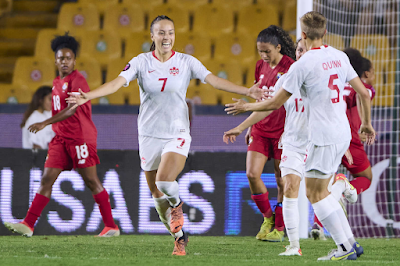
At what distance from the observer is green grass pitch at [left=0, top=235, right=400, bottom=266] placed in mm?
4000

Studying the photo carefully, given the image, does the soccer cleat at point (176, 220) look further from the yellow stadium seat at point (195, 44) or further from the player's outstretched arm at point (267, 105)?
the yellow stadium seat at point (195, 44)

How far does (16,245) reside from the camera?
17.6 ft

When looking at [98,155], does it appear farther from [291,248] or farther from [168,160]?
[291,248]

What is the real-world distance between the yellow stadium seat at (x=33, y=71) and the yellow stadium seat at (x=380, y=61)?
222 inches

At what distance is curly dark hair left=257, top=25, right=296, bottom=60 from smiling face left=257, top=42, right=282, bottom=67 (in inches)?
1.5

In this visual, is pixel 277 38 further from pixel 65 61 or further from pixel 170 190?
pixel 65 61

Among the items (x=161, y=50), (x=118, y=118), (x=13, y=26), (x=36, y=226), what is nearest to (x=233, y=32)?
(x=118, y=118)

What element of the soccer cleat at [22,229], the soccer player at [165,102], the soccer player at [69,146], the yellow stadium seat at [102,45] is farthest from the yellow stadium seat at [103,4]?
the soccer player at [165,102]

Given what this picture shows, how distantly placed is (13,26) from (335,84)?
34.1 feet

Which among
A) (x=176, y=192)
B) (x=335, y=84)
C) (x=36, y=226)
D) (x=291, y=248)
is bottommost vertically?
(x=36, y=226)

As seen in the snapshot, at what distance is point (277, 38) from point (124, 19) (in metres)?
6.48

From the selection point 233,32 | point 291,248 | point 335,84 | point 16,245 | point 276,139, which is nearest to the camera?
point 335,84

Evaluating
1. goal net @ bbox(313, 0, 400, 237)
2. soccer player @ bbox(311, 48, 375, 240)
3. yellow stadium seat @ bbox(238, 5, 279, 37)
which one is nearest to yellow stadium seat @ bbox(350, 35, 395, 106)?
goal net @ bbox(313, 0, 400, 237)

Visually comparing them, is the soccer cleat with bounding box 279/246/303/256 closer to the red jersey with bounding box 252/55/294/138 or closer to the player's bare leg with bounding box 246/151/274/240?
the player's bare leg with bounding box 246/151/274/240
